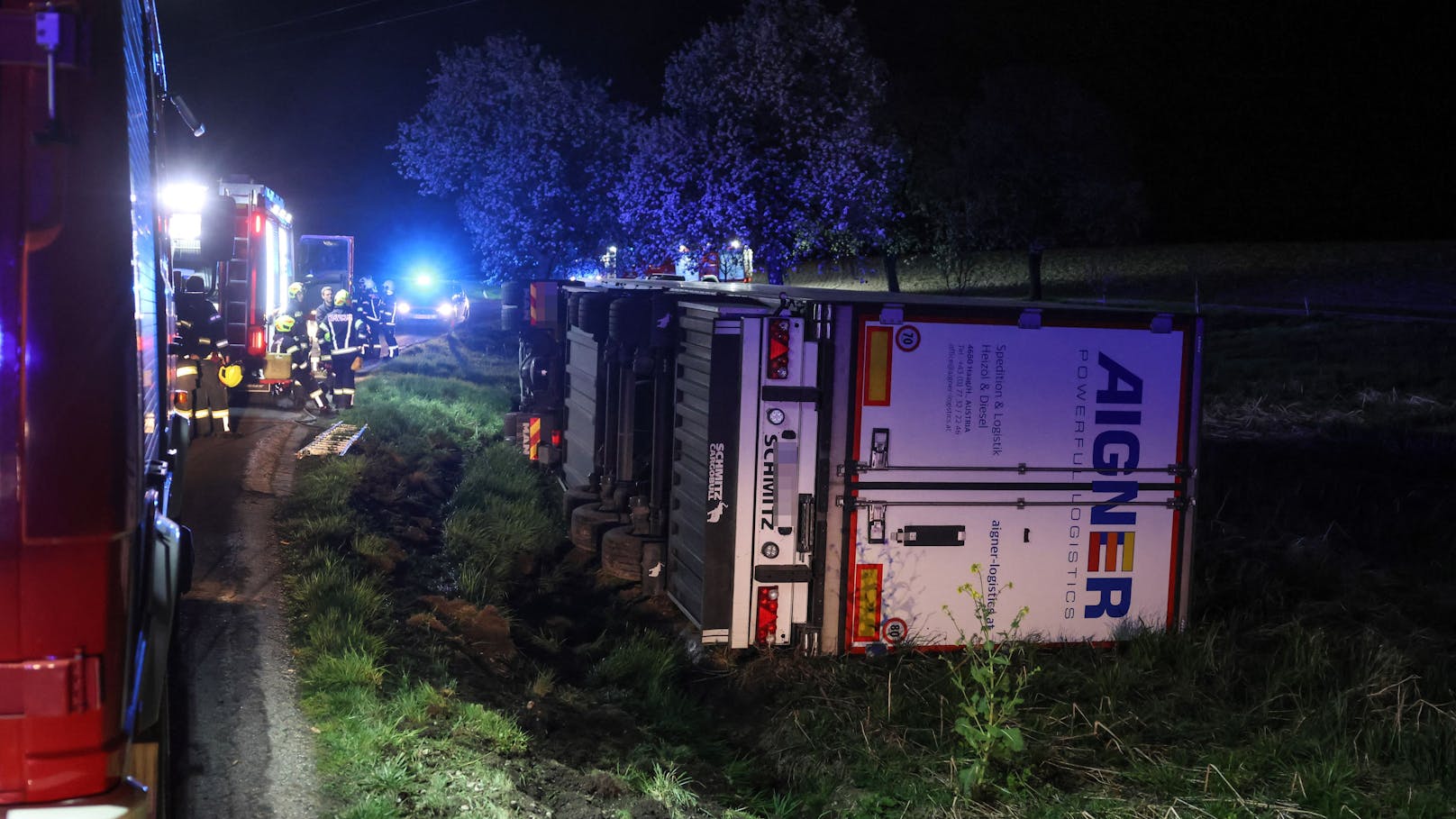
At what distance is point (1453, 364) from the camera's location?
862 inches

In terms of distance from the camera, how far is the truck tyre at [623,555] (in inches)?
361

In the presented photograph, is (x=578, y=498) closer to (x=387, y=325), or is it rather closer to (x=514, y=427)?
(x=514, y=427)

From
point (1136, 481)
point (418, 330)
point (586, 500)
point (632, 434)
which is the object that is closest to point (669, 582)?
point (632, 434)

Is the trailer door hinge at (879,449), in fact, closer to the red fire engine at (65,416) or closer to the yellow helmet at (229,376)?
the red fire engine at (65,416)

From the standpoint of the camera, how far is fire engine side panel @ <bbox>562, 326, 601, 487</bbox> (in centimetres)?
1134

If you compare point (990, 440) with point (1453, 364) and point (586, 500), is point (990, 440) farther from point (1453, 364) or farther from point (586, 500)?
point (1453, 364)

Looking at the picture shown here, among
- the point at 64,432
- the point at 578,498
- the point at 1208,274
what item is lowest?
the point at 578,498

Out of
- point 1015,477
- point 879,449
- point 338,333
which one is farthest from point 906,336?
point 338,333

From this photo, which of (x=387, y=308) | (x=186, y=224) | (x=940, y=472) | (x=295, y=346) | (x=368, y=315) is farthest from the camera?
(x=387, y=308)

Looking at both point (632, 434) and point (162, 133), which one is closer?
point (162, 133)

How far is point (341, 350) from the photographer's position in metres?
16.4

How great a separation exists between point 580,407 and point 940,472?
5.72 meters

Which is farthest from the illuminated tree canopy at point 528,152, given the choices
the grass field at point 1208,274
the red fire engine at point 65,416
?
the red fire engine at point 65,416

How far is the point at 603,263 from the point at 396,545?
30541 mm
